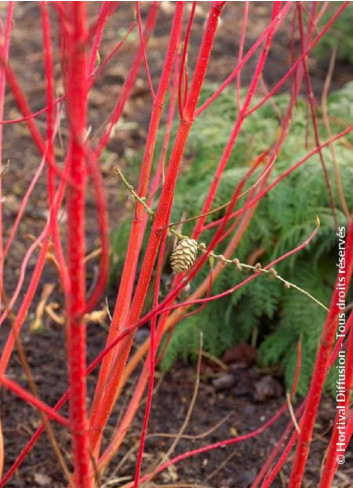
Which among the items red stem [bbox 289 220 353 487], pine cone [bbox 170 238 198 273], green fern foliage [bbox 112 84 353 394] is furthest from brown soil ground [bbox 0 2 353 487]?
red stem [bbox 289 220 353 487]

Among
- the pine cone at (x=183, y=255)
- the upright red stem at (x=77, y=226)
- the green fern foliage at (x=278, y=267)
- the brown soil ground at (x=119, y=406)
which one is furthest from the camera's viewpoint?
the green fern foliage at (x=278, y=267)

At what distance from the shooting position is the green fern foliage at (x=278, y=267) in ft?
7.47

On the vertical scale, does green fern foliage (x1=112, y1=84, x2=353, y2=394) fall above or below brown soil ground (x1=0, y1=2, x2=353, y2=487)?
above

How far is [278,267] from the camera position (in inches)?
92.6

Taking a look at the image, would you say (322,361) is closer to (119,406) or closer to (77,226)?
(77,226)

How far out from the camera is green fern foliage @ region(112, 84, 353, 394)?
7.47 ft

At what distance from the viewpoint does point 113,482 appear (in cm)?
185

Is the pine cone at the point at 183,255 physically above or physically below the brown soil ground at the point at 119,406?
above

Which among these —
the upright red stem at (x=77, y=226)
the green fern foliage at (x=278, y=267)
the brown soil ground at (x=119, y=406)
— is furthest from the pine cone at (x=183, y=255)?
the green fern foliage at (x=278, y=267)

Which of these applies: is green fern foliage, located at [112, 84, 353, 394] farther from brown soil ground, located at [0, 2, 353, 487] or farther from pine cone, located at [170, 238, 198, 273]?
pine cone, located at [170, 238, 198, 273]

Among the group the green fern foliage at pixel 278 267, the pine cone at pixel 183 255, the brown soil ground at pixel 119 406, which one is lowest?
the brown soil ground at pixel 119 406

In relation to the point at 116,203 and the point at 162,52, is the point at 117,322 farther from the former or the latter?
the point at 162,52

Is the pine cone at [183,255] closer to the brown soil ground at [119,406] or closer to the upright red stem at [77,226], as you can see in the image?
the brown soil ground at [119,406]

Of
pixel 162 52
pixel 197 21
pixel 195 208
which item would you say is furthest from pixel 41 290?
pixel 197 21
